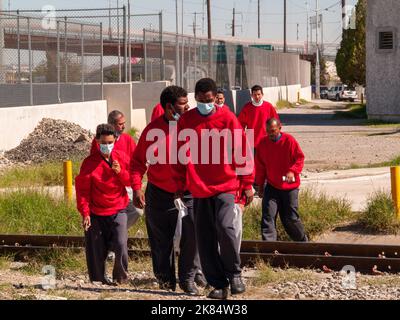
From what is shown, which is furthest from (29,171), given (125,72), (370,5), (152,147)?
(370,5)

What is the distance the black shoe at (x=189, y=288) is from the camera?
10336mm

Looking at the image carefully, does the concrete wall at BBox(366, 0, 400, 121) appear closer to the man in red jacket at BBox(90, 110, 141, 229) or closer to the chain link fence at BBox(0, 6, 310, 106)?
the chain link fence at BBox(0, 6, 310, 106)

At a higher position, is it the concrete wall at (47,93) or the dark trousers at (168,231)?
the concrete wall at (47,93)

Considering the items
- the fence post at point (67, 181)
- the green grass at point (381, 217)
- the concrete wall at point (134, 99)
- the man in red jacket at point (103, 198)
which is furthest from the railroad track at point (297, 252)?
the concrete wall at point (134, 99)

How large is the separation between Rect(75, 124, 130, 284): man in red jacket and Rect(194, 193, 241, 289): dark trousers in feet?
4.28

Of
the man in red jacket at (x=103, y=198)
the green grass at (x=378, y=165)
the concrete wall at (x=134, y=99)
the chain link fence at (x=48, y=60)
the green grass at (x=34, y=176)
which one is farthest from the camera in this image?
the concrete wall at (x=134, y=99)

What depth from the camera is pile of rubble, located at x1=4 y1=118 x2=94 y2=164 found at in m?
24.6

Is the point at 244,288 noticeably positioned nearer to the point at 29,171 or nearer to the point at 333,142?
the point at 29,171

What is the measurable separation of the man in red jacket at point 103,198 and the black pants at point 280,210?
231 centimetres

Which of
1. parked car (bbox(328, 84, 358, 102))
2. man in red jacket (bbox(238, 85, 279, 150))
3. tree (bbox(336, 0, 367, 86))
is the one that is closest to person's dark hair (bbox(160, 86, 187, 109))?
man in red jacket (bbox(238, 85, 279, 150))

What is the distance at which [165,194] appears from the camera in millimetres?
10359

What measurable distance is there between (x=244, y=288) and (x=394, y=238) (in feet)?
15.9

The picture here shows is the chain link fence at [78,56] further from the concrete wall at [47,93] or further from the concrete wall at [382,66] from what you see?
the concrete wall at [382,66]

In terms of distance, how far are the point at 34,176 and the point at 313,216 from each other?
7106mm
